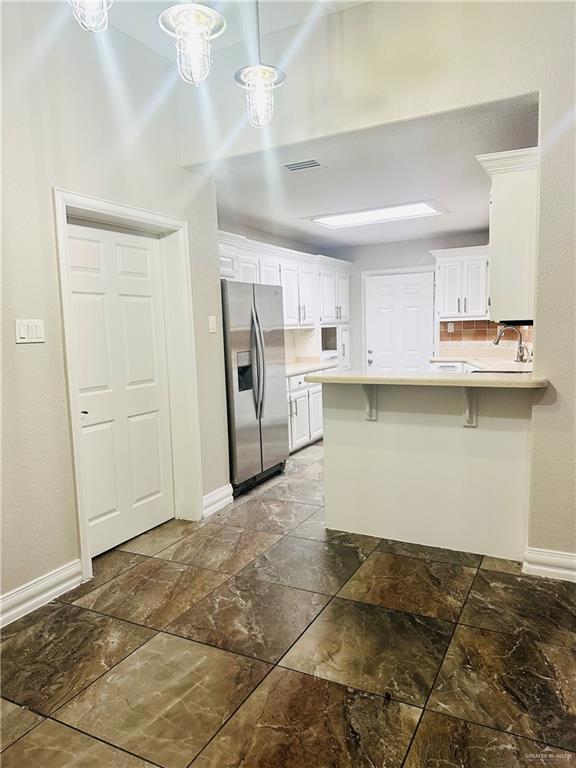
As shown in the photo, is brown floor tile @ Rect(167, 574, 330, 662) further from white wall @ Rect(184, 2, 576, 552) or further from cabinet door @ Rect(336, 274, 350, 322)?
cabinet door @ Rect(336, 274, 350, 322)

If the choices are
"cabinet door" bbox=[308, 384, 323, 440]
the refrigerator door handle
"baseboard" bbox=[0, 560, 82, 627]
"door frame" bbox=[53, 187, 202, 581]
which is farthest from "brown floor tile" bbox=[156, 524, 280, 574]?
"cabinet door" bbox=[308, 384, 323, 440]

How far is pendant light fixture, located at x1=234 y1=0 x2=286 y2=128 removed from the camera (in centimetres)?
226

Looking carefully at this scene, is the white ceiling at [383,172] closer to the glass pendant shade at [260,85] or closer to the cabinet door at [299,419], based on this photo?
Result: the glass pendant shade at [260,85]

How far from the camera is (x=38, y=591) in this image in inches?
101

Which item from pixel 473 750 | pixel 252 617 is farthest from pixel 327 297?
pixel 473 750

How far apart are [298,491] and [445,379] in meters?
1.88

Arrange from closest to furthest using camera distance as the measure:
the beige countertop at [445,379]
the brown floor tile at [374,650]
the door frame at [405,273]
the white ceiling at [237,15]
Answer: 1. the brown floor tile at [374,650]
2. the beige countertop at [445,379]
3. the white ceiling at [237,15]
4. the door frame at [405,273]

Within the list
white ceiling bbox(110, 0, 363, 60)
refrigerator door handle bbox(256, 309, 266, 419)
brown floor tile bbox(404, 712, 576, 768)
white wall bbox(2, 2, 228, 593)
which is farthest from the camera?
refrigerator door handle bbox(256, 309, 266, 419)

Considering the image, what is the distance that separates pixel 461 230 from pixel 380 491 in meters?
4.52

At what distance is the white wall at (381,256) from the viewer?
691 cm

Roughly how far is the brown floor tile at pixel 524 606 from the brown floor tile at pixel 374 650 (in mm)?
219

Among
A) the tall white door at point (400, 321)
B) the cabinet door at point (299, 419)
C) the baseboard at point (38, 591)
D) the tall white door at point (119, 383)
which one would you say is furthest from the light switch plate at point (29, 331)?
the tall white door at point (400, 321)

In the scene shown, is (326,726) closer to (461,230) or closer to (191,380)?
(191,380)

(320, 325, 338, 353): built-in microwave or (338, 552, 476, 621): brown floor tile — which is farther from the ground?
(320, 325, 338, 353): built-in microwave
